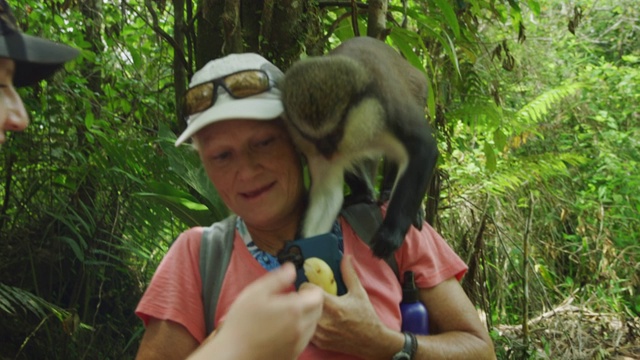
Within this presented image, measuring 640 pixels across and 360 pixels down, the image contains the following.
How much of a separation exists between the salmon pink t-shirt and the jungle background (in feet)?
2.99

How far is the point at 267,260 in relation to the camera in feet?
6.98

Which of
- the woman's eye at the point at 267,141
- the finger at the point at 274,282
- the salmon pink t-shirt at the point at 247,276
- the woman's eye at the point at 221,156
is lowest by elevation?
the salmon pink t-shirt at the point at 247,276

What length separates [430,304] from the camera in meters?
2.23

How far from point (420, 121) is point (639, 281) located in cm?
423

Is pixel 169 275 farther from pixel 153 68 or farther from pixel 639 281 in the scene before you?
pixel 639 281

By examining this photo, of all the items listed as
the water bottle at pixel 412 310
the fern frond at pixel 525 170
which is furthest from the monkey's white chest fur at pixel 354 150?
the fern frond at pixel 525 170

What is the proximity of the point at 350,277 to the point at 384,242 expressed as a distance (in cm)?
22

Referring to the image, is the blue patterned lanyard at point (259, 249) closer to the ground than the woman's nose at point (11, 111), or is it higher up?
closer to the ground

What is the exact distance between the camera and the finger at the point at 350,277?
1.96 meters

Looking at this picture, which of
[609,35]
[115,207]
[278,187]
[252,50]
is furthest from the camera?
[609,35]

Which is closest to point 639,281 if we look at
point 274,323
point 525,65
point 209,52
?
point 525,65

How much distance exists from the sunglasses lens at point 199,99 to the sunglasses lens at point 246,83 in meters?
0.05

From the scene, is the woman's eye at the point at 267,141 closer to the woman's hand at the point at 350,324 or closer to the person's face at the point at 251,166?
the person's face at the point at 251,166

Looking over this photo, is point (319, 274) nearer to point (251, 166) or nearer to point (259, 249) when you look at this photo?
point (259, 249)
